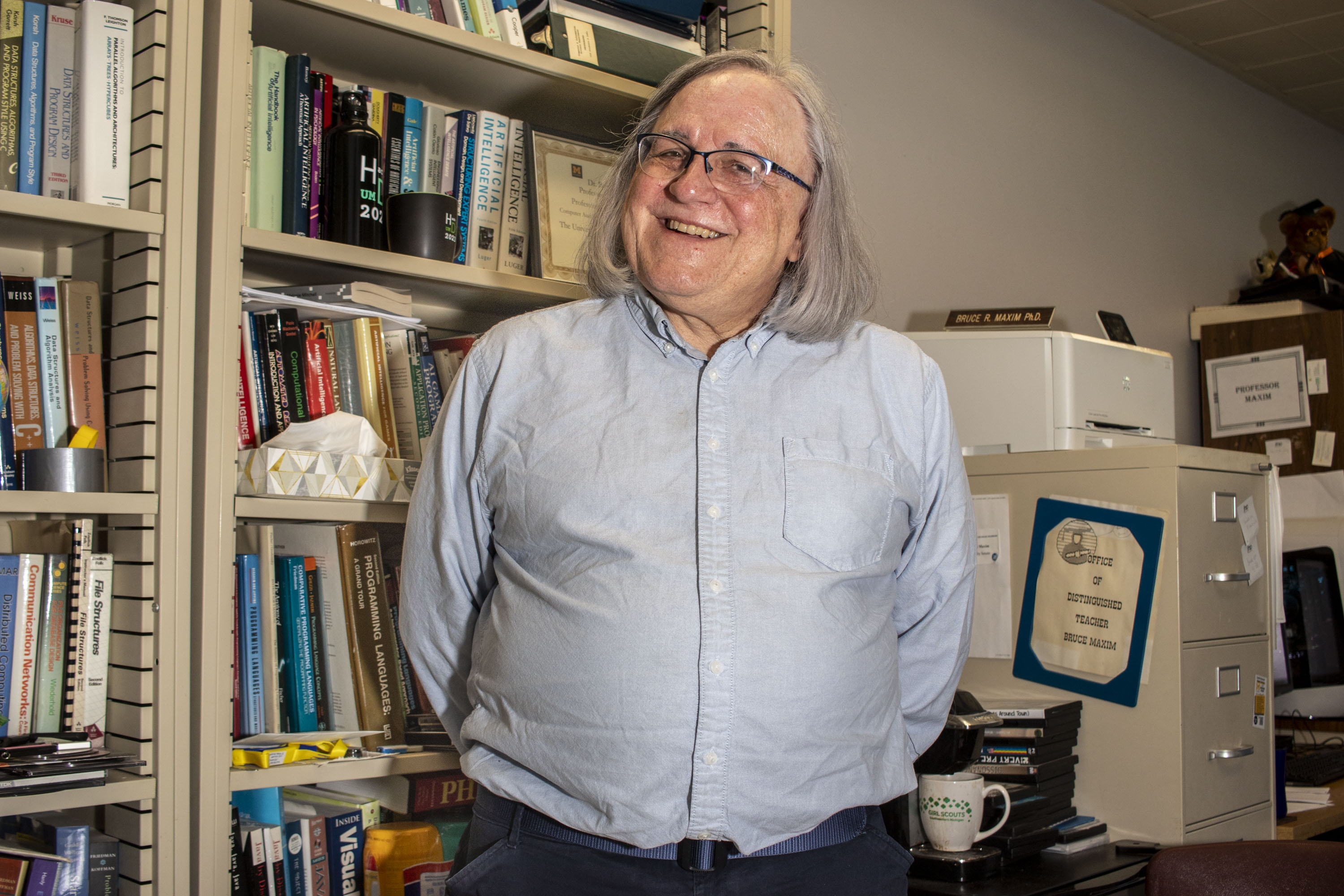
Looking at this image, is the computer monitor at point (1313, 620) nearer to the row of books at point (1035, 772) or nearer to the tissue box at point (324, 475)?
the row of books at point (1035, 772)

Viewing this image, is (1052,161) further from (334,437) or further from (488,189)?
(334,437)

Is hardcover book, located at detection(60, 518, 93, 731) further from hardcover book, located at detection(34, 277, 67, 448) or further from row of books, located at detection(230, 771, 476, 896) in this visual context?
row of books, located at detection(230, 771, 476, 896)

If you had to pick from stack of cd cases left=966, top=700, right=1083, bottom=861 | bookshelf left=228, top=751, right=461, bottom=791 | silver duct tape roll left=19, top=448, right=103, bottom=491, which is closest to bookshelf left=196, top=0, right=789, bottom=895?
bookshelf left=228, top=751, right=461, bottom=791

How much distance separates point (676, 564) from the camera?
1.09m

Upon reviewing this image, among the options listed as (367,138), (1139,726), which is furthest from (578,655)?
(1139,726)

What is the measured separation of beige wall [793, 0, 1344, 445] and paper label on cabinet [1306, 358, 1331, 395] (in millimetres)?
376

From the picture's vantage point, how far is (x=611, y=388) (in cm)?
119

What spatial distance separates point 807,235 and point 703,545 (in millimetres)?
448

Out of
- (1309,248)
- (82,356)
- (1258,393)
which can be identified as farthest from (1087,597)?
(1309,248)

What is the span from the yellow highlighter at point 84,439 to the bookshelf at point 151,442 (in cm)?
3

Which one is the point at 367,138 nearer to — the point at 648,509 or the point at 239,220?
the point at 239,220

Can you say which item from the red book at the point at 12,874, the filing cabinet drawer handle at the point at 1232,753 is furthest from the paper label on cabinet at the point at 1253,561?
the red book at the point at 12,874

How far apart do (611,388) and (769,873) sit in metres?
0.53

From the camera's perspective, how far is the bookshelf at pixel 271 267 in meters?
1.29
